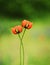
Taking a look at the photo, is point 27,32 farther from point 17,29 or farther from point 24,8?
point 24,8

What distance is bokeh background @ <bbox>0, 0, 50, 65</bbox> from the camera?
1488 millimetres

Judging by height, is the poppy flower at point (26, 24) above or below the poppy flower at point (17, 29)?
above

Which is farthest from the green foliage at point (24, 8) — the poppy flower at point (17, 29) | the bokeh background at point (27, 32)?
the poppy flower at point (17, 29)

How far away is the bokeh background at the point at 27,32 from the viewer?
149 cm

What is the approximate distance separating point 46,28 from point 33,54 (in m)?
0.24

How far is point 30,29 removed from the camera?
1508 millimetres

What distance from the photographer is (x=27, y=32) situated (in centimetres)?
150

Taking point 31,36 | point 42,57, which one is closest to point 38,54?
point 42,57

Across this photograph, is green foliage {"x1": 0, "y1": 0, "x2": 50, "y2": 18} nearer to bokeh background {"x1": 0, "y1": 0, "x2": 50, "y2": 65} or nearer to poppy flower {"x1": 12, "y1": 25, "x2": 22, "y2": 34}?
bokeh background {"x1": 0, "y1": 0, "x2": 50, "y2": 65}

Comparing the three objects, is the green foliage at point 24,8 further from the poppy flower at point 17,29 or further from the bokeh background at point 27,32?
the poppy flower at point 17,29

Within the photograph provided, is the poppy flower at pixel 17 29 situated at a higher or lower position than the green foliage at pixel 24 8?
lower

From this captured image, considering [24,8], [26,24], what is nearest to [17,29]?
[26,24]

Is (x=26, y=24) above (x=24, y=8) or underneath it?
underneath

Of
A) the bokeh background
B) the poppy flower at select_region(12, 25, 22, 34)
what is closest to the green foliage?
the bokeh background
